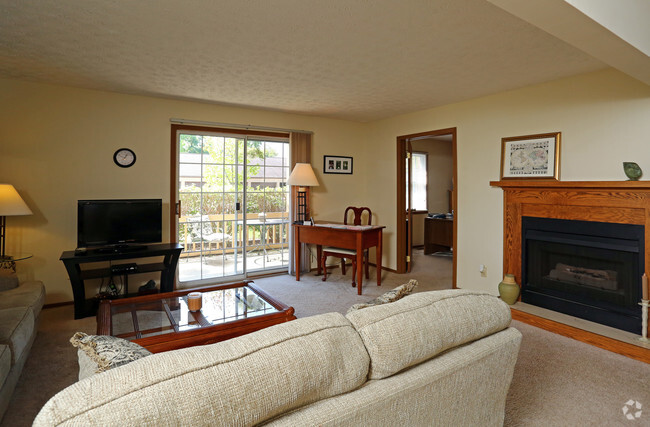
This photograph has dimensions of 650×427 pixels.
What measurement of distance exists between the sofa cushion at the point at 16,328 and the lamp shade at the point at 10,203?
1156 mm

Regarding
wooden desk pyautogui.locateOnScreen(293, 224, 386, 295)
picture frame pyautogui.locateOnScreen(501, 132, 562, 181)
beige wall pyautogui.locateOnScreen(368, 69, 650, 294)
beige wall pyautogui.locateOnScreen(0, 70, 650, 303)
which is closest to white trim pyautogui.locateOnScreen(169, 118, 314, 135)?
beige wall pyautogui.locateOnScreen(0, 70, 650, 303)

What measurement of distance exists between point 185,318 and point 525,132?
12.1 feet

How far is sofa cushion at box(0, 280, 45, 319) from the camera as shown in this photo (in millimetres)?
2579

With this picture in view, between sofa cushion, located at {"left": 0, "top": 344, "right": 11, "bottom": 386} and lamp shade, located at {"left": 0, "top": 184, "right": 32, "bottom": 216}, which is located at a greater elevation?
lamp shade, located at {"left": 0, "top": 184, "right": 32, "bottom": 216}

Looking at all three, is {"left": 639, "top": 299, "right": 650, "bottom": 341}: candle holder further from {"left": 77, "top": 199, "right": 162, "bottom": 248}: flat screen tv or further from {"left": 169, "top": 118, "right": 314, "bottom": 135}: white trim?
{"left": 77, "top": 199, "right": 162, "bottom": 248}: flat screen tv

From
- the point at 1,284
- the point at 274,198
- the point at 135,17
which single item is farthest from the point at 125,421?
the point at 274,198

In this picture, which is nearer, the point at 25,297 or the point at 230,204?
the point at 25,297

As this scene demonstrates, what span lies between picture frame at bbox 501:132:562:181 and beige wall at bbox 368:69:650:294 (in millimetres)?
67

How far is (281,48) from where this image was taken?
2.67 metres

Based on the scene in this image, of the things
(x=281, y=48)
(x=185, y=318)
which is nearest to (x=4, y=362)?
(x=185, y=318)

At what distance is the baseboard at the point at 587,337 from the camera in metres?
2.61

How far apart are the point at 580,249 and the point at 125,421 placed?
3.72 metres

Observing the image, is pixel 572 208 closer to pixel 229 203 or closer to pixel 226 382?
pixel 226 382

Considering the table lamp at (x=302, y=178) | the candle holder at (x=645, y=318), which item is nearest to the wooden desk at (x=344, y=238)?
the table lamp at (x=302, y=178)
